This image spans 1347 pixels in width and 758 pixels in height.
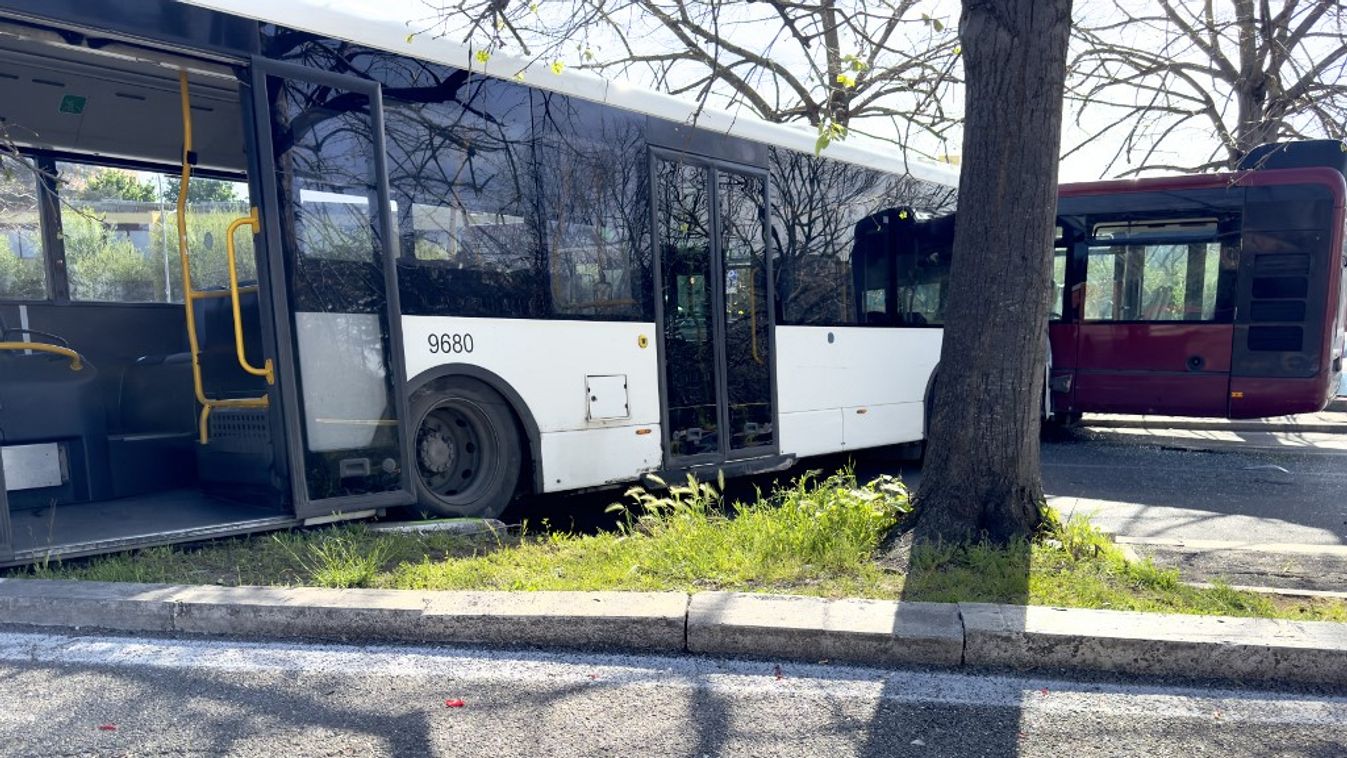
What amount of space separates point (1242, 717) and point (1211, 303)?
8.91 meters

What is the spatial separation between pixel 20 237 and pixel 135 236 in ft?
2.25

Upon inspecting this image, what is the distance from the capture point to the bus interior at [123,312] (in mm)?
5449

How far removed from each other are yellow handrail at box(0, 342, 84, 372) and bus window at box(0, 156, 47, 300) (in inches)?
22.6

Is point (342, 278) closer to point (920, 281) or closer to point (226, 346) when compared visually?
point (226, 346)

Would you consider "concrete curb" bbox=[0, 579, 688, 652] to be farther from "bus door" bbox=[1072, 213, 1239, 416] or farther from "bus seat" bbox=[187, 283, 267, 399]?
"bus door" bbox=[1072, 213, 1239, 416]

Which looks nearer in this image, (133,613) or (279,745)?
(279,745)

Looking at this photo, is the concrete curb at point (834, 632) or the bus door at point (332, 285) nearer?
the concrete curb at point (834, 632)

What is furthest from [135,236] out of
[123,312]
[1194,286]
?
[1194,286]

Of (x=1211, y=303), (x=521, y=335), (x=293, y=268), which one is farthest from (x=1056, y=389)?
(x=293, y=268)

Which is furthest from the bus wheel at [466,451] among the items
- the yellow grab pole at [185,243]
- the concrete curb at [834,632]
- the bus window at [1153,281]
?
the bus window at [1153,281]

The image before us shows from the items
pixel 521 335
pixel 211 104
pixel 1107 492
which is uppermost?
pixel 211 104

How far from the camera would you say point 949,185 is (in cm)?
1007

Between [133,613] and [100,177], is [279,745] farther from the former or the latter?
[100,177]

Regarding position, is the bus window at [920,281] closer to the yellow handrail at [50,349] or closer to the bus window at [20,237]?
the yellow handrail at [50,349]
